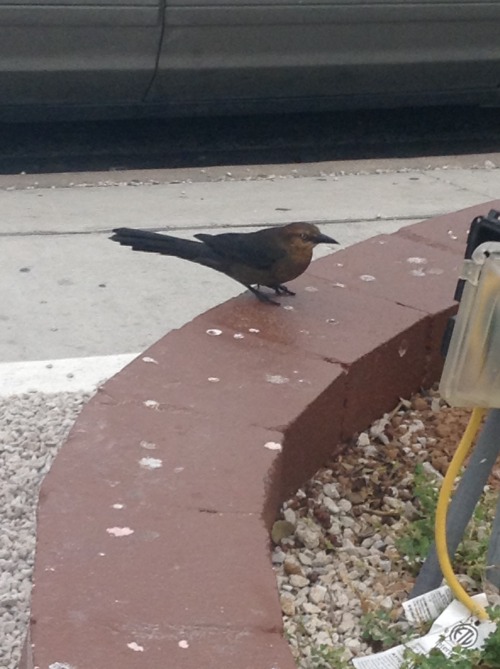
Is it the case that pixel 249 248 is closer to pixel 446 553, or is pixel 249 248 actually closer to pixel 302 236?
pixel 302 236

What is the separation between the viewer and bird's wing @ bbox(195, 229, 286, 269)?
301cm

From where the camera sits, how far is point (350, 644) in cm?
212

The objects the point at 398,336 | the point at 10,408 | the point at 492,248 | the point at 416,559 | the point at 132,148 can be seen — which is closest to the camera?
the point at 492,248

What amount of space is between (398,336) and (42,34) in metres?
3.63

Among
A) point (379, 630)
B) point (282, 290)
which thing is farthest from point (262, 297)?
point (379, 630)

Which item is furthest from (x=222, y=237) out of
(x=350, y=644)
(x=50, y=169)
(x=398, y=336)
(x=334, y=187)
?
(x=50, y=169)

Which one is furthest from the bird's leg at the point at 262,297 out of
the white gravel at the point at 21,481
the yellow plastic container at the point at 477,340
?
the yellow plastic container at the point at 477,340

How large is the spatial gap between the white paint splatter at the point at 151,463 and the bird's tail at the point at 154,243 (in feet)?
3.60

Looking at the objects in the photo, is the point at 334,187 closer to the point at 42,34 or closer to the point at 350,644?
the point at 42,34

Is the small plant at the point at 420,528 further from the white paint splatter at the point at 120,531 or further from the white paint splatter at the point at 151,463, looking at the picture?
the white paint splatter at the point at 120,531

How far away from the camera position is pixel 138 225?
5.04 m

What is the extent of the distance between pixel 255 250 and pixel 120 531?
51.5 inches

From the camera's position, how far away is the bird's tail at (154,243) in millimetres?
3105

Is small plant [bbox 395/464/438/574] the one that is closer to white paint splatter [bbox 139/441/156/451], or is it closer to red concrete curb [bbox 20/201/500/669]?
red concrete curb [bbox 20/201/500/669]
